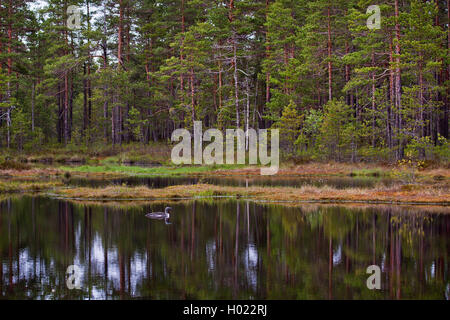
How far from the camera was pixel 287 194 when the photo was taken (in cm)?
2880

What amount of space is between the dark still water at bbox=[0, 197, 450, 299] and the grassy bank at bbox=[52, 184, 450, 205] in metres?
3.01

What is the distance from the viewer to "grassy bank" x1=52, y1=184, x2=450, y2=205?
1046 inches

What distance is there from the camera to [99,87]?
6381 cm

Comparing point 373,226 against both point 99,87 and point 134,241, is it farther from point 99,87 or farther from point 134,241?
point 99,87

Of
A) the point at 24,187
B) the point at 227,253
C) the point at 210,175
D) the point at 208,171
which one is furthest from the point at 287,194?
the point at 208,171

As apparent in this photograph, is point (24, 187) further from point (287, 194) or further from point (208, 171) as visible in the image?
point (208, 171)

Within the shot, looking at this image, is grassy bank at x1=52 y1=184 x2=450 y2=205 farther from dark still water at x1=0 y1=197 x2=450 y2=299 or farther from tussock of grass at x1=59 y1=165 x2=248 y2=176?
tussock of grass at x1=59 y1=165 x2=248 y2=176

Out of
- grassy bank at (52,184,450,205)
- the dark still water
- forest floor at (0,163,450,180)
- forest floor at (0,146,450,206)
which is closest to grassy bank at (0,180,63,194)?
forest floor at (0,146,450,206)

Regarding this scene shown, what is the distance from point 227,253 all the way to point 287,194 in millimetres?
14274

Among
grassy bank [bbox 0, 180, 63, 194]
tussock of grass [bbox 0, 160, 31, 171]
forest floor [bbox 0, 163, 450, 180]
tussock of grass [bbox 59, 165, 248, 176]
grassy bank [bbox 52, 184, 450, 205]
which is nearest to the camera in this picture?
grassy bank [bbox 52, 184, 450, 205]

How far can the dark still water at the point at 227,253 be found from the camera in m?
11.3

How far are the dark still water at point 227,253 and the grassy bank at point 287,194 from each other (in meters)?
3.01

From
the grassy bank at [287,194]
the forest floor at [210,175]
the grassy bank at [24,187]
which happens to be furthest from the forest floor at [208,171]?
the grassy bank at [287,194]
